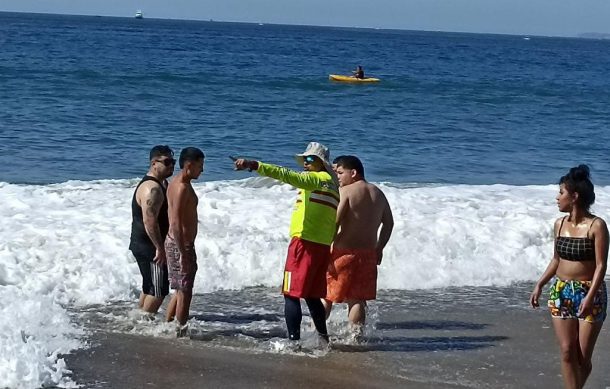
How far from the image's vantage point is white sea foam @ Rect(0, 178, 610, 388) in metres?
8.08

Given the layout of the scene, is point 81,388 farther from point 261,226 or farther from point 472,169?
point 472,169

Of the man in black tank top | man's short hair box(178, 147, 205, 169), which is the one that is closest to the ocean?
the man in black tank top

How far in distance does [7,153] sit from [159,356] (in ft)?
37.0

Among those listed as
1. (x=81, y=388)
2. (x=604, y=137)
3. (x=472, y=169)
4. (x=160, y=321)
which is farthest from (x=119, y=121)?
(x=81, y=388)

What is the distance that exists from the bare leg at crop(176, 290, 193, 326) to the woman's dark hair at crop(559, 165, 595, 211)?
2.94m

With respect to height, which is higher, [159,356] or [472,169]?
[472,169]

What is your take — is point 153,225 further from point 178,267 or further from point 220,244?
point 220,244

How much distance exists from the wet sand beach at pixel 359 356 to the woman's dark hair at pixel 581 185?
1.48 meters

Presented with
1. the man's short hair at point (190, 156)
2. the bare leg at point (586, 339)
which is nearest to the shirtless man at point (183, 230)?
the man's short hair at point (190, 156)

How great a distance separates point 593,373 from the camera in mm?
6859

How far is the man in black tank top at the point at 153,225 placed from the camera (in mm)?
7387

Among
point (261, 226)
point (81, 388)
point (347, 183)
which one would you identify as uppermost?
point (347, 183)

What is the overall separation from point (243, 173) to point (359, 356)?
9.04 m

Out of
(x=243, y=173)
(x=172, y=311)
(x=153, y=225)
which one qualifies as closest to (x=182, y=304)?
(x=172, y=311)
